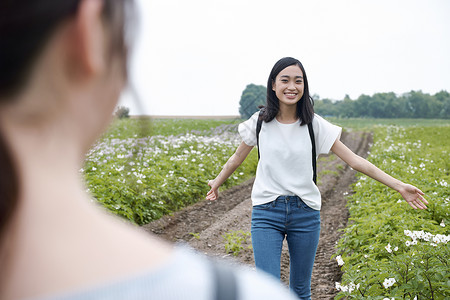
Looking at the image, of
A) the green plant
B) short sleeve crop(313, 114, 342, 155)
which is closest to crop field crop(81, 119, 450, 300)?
short sleeve crop(313, 114, 342, 155)

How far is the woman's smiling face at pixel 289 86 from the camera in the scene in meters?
3.07

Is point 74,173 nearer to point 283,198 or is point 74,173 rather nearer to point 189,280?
point 189,280

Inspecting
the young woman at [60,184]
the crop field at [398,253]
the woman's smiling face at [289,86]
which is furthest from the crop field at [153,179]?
the young woman at [60,184]

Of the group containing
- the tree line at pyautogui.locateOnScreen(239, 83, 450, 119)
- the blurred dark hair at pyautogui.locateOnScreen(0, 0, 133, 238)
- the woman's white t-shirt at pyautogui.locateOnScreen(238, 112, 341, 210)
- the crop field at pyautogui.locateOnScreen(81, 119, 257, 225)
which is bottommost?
the tree line at pyautogui.locateOnScreen(239, 83, 450, 119)

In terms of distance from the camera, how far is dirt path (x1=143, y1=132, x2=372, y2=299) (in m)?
5.41

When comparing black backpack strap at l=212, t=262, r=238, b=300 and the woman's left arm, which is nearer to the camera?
black backpack strap at l=212, t=262, r=238, b=300

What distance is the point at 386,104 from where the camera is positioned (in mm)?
104875

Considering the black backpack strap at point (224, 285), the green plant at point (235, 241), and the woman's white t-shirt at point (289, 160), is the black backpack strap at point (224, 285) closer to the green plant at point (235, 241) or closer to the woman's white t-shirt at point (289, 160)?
the woman's white t-shirt at point (289, 160)

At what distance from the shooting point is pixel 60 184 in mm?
554

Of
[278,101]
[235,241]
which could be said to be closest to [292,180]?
[278,101]

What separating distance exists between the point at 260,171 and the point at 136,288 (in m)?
2.54

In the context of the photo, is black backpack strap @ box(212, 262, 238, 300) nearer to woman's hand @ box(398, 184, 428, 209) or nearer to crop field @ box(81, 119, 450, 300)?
crop field @ box(81, 119, 450, 300)

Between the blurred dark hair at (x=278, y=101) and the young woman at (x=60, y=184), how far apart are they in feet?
8.30

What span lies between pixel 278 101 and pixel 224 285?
2665 millimetres
